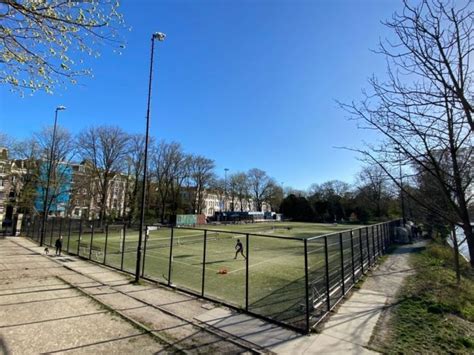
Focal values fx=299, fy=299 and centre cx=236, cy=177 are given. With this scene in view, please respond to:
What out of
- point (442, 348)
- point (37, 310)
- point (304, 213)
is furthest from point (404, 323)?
point (304, 213)

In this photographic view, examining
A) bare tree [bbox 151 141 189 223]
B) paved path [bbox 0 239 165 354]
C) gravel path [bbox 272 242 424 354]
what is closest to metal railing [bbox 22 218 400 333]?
gravel path [bbox 272 242 424 354]

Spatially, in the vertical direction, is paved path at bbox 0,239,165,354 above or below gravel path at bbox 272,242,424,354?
below

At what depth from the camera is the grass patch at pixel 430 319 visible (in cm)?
687

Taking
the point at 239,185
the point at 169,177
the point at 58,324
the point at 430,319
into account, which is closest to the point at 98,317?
the point at 58,324

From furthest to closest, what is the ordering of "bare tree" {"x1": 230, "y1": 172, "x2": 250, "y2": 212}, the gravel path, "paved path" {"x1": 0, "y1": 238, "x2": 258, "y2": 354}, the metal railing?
"bare tree" {"x1": 230, "y1": 172, "x2": 250, "y2": 212} < the metal railing < "paved path" {"x1": 0, "y1": 238, "x2": 258, "y2": 354} < the gravel path

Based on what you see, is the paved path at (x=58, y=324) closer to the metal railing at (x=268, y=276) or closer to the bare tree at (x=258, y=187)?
the metal railing at (x=268, y=276)

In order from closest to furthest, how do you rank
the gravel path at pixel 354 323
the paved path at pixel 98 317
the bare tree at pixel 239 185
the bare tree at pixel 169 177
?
the gravel path at pixel 354 323
the paved path at pixel 98 317
the bare tree at pixel 169 177
the bare tree at pixel 239 185

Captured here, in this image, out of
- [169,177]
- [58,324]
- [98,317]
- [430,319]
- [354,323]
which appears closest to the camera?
[58,324]

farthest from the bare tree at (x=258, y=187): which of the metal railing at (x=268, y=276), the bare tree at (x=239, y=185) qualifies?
the metal railing at (x=268, y=276)

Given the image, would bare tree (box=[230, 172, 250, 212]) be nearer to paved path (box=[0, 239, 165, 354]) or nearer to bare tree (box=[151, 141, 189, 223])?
bare tree (box=[151, 141, 189, 223])

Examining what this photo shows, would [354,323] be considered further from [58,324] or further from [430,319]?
[58,324]

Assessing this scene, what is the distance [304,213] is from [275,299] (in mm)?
94442

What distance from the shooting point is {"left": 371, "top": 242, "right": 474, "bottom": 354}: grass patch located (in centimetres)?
687

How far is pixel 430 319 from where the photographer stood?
8570 millimetres
